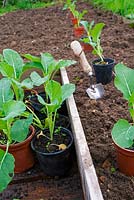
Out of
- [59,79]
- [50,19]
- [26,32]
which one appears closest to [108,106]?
[59,79]

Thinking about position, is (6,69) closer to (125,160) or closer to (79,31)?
(125,160)

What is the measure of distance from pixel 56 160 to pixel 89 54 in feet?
5.88

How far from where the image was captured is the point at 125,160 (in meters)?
1.67

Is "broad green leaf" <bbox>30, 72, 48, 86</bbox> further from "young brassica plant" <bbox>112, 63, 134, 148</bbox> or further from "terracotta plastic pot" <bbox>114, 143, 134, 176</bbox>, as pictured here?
"terracotta plastic pot" <bbox>114, 143, 134, 176</bbox>

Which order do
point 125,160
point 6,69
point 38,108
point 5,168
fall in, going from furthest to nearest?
point 38,108 → point 6,69 → point 5,168 → point 125,160

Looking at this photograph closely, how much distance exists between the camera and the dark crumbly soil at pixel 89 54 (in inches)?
68.9

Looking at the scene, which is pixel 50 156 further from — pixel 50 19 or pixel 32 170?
pixel 50 19

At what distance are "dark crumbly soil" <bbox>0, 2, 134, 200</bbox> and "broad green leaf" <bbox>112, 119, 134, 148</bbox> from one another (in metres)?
0.27

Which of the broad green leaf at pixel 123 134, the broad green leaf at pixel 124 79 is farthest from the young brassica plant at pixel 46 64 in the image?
the broad green leaf at pixel 123 134

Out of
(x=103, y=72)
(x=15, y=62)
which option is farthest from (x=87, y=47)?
(x=15, y=62)

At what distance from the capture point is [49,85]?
1979 millimetres

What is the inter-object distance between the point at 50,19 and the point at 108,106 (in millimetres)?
3916

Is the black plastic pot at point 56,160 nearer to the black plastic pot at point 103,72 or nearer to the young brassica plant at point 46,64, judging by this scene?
the young brassica plant at point 46,64

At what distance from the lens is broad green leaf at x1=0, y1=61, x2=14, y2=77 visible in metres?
2.13
